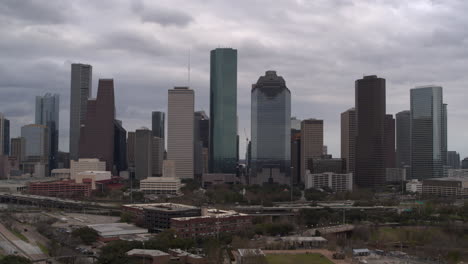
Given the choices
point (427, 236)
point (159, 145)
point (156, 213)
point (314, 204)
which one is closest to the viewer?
point (427, 236)

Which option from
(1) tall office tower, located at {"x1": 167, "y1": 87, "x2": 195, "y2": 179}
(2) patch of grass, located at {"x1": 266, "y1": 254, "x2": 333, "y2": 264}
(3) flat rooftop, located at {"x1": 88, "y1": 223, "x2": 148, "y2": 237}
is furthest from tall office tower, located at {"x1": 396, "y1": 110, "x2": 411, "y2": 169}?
(2) patch of grass, located at {"x1": 266, "y1": 254, "x2": 333, "y2": 264}

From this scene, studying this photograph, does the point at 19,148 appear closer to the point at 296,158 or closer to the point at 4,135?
the point at 4,135

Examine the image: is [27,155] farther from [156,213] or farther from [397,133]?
[156,213]

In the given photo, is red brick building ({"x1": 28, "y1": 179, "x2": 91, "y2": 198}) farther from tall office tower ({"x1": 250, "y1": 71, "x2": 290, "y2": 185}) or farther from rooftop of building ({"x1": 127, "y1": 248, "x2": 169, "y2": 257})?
rooftop of building ({"x1": 127, "y1": 248, "x2": 169, "y2": 257})

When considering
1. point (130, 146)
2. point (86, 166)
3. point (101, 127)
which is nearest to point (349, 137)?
point (101, 127)

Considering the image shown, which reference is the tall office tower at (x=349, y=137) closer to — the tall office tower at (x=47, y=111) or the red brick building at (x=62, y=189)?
the red brick building at (x=62, y=189)

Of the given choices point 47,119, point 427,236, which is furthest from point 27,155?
point 427,236

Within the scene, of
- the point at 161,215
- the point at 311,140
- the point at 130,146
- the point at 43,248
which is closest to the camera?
the point at 43,248
